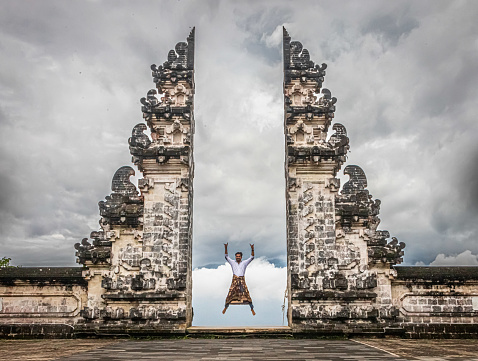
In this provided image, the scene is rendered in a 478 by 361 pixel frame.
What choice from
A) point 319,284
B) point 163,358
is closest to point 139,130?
point 319,284

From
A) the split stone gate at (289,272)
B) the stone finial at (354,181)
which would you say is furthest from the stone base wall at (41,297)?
the stone finial at (354,181)

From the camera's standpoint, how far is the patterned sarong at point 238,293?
16625 mm

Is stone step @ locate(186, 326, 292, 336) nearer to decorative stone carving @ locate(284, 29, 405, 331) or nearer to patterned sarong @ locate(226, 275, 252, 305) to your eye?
decorative stone carving @ locate(284, 29, 405, 331)

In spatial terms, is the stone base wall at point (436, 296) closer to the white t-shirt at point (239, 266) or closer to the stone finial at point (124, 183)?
the white t-shirt at point (239, 266)

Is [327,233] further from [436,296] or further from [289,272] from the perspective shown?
[436,296]

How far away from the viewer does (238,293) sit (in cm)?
1669

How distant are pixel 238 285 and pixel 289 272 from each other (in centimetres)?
257

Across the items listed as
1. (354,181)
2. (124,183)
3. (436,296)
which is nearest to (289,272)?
(354,181)

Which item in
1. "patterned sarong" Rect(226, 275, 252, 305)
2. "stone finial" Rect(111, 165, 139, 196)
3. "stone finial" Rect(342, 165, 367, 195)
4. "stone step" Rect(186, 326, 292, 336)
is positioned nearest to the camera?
"stone step" Rect(186, 326, 292, 336)

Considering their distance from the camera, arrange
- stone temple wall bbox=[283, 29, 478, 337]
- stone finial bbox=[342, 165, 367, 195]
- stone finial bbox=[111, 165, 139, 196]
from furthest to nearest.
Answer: stone finial bbox=[111, 165, 139, 196], stone finial bbox=[342, 165, 367, 195], stone temple wall bbox=[283, 29, 478, 337]

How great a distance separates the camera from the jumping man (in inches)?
655

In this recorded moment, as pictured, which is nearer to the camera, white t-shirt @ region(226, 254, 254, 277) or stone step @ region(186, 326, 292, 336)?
stone step @ region(186, 326, 292, 336)

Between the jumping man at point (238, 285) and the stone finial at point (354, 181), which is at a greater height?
the stone finial at point (354, 181)

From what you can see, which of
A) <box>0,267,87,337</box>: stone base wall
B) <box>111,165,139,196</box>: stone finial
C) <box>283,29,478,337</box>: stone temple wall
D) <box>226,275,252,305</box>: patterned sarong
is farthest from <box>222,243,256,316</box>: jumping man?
<box>0,267,87,337</box>: stone base wall
